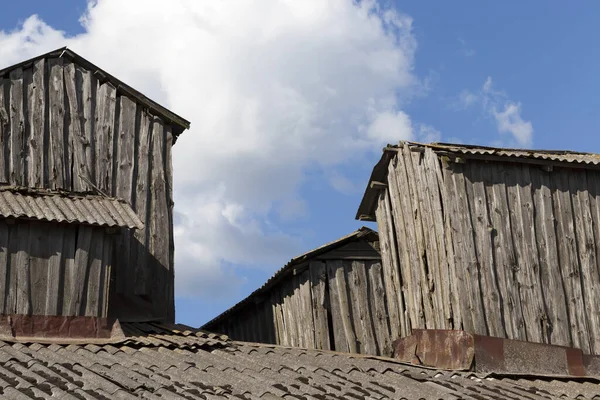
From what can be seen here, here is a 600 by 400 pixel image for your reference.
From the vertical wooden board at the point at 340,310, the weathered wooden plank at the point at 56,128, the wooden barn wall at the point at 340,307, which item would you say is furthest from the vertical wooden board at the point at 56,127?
the vertical wooden board at the point at 340,310

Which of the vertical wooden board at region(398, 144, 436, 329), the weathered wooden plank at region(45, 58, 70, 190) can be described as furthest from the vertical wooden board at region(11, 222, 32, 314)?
the vertical wooden board at region(398, 144, 436, 329)

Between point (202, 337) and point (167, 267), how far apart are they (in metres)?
2.29

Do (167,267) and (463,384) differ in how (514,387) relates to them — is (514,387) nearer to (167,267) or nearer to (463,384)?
(463,384)

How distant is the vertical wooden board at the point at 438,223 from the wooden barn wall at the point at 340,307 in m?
4.09

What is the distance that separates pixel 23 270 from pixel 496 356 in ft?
23.9

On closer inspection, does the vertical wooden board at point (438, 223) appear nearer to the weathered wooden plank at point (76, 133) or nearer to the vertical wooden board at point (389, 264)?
the vertical wooden board at point (389, 264)

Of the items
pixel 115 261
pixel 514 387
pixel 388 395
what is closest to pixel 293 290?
pixel 115 261

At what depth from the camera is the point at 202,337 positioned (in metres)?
14.3

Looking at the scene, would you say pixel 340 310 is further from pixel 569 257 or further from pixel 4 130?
pixel 4 130

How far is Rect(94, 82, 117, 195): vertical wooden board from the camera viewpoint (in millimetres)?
16062

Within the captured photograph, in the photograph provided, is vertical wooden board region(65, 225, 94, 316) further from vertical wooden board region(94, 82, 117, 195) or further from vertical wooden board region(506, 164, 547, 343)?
vertical wooden board region(506, 164, 547, 343)

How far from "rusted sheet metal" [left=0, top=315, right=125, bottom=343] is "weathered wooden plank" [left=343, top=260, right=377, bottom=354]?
699 centimetres

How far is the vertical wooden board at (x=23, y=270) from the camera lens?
1363 centimetres

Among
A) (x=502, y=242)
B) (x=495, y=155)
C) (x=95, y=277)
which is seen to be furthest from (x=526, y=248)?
(x=95, y=277)
